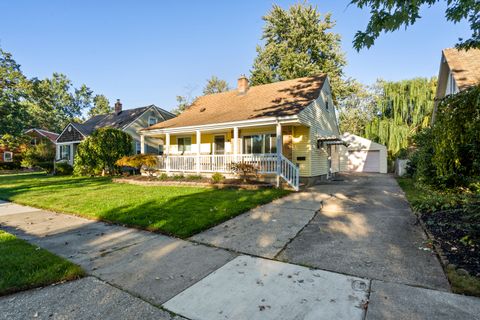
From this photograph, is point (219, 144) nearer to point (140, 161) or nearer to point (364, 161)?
point (140, 161)

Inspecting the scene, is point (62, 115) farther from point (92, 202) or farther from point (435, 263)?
point (435, 263)

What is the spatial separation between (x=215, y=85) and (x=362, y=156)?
2603cm

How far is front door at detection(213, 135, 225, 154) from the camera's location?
14.9m

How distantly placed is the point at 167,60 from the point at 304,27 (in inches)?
612

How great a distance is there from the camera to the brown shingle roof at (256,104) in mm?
12102

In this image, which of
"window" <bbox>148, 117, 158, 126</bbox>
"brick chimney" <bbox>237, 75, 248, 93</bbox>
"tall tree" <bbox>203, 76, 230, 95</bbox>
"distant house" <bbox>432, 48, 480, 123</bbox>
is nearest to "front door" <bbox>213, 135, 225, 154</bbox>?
"brick chimney" <bbox>237, 75, 248, 93</bbox>

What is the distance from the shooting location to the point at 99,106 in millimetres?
59562

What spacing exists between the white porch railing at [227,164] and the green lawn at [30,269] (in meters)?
8.27

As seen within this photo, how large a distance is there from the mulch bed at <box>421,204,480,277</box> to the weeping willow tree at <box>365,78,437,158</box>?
21023mm

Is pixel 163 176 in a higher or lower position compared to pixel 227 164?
lower

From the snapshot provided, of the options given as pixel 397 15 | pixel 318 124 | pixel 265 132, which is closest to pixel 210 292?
pixel 397 15

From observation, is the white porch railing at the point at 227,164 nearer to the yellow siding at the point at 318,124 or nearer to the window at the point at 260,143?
the window at the point at 260,143

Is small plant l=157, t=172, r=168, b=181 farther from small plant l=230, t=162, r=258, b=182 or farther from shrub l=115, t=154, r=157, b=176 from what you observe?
small plant l=230, t=162, r=258, b=182

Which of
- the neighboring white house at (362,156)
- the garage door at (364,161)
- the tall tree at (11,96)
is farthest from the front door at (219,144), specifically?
the garage door at (364,161)
